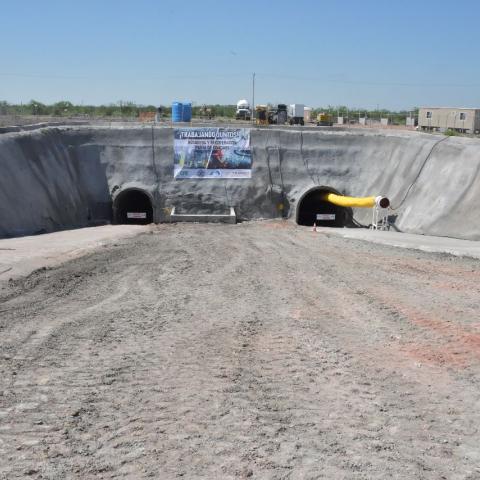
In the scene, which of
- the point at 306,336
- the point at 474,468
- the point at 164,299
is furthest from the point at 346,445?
the point at 164,299

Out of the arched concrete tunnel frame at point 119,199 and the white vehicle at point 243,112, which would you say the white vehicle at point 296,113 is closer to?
the white vehicle at point 243,112

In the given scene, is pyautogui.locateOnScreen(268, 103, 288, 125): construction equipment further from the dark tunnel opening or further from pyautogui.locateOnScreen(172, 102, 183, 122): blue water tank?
the dark tunnel opening

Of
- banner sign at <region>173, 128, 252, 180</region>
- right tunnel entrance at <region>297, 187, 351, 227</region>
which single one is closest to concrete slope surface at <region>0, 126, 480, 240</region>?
banner sign at <region>173, 128, 252, 180</region>

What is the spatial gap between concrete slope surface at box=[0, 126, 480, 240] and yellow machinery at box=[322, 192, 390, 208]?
1013 mm

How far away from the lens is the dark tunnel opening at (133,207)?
3328 cm

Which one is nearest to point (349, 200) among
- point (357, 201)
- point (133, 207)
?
point (357, 201)

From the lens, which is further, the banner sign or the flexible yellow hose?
the banner sign

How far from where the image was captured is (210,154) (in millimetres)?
33719

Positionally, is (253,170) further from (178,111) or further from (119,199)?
(178,111)

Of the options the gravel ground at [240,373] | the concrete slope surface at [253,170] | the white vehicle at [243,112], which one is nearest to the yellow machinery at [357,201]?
the concrete slope surface at [253,170]

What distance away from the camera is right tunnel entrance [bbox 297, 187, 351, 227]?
33.6 metres

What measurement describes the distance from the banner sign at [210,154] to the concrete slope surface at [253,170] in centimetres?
42

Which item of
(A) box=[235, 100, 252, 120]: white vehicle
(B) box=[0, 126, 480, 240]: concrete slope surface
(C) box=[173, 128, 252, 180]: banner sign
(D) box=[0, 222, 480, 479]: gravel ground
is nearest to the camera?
(D) box=[0, 222, 480, 479]: gravel ground

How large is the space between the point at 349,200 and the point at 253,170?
6.06 meters
